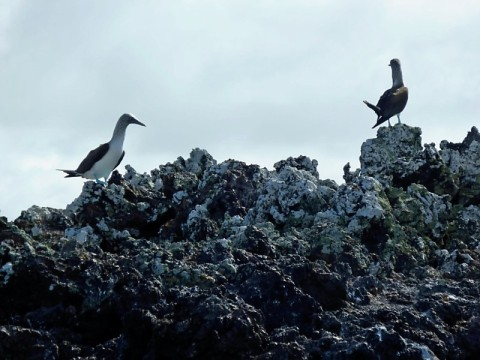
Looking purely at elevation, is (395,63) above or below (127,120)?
above

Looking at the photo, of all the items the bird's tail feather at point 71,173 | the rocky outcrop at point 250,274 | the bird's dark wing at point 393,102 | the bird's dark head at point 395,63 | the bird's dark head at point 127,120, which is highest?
the bird's dark head at point 395,63

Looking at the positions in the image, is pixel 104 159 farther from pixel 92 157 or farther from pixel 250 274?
pixel 250 274

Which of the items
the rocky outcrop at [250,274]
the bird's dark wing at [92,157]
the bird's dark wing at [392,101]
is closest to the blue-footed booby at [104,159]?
the bird's dark wing at [92,157]

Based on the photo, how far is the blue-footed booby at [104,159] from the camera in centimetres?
3008

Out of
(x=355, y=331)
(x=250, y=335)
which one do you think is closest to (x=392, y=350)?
(x=355, y=331)

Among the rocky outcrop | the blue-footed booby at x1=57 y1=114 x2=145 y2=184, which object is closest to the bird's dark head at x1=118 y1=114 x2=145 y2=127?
the blue-footed booby at x1=57 y1=114 x2=145 y2=184

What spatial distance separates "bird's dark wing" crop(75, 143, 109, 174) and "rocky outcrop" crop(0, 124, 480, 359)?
880cm

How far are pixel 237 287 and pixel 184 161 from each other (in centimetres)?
1072

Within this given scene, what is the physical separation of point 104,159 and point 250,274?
16.2m

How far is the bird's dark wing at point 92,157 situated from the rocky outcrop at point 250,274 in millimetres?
8804

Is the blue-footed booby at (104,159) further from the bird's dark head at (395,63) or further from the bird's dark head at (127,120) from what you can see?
the bird's dark head at (395,63)

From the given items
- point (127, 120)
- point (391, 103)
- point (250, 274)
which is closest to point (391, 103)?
point (391, 103)

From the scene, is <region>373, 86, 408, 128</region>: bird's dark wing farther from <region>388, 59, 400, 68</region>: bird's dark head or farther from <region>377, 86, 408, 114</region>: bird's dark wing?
<region>388, 59, 400, 68</region>: bird's dark head

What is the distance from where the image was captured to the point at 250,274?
1433cm
